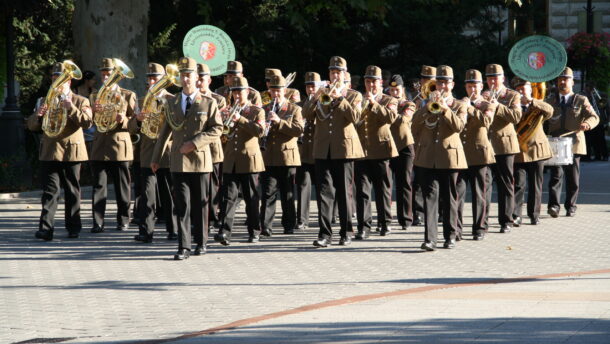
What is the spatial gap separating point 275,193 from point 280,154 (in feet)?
1.62

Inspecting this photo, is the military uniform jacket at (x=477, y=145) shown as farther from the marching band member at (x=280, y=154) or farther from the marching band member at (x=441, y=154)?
the marching band member at (x=280, y=154)

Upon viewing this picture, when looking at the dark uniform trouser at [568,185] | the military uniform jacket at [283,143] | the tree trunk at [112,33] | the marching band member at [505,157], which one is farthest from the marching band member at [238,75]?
the tree trunk at [112,33]

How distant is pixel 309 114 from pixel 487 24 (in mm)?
13768

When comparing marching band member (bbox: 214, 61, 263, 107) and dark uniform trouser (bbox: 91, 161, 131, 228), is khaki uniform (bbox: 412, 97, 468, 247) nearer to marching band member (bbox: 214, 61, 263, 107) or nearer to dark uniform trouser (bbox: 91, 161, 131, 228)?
marching band member (bbox: 214, 61, 263, 107)

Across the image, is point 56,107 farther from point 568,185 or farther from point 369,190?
point 568,185

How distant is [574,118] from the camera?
1644 centimetres

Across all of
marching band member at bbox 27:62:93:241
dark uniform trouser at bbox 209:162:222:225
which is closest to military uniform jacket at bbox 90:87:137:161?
marching band member at bbox 27:62:93:241

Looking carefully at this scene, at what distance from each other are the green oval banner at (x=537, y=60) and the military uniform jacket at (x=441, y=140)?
2.88 meters

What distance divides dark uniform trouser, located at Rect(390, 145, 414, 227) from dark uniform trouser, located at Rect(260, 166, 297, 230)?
140 cm

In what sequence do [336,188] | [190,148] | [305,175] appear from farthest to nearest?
1. [305,175]
2. [336,188]
3. [190,148]

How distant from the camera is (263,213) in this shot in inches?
575

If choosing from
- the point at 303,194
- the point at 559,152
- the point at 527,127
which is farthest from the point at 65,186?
the point at 559,152

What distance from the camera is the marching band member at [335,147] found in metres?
13.4

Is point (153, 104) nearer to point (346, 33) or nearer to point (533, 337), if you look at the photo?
point (533, 337)
